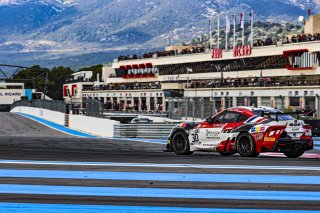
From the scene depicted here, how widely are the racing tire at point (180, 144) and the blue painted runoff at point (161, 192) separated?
798cm

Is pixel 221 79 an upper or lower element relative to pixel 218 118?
upper

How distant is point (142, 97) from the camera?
330ft

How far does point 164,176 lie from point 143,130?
2073 cm

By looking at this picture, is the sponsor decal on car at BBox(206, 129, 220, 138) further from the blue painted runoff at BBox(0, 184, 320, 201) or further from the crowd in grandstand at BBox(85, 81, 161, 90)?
the crowd in grandstand at BBox(85, 81, 161, 90)

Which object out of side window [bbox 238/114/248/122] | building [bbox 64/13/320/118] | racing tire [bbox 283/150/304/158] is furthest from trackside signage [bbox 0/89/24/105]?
side window [bbox 238/114/248/122]

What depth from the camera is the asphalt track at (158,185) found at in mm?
9516

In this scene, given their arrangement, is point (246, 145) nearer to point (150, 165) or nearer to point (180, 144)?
point (180, 144)

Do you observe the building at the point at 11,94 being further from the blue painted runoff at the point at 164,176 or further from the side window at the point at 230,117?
the blue painted runoff at the point at 164,176

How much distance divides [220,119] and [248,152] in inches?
48.8

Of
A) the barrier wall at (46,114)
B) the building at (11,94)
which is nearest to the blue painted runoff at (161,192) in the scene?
the barrier wall at (46,114)

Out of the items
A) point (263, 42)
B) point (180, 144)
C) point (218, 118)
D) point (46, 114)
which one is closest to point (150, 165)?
point (218, 118)

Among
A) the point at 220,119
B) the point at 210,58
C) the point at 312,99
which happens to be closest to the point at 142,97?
the point at 210,58

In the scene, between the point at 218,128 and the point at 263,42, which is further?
the point at 263,42

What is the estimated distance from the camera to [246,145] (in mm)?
17859
